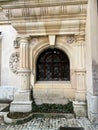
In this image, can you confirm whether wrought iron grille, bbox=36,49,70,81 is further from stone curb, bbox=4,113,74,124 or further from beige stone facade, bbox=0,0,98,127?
stone curb, bbox=4,113,74,124

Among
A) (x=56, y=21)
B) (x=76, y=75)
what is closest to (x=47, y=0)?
(x=56, y=21)

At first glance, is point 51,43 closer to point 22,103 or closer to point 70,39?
point 70,39

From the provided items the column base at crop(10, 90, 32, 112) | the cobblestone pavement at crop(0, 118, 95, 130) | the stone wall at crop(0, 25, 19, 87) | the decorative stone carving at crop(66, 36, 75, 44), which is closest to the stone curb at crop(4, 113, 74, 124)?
the cobblestone pavement at crop(0, 118, 95, 130)

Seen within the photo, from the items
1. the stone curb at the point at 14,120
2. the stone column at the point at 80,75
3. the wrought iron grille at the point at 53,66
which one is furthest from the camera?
the wrought iron grille at the point at 53,66

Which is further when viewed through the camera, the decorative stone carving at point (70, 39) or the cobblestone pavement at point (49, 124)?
the decorative stone carving at point (70, 39)

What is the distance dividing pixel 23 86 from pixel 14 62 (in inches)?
43.0

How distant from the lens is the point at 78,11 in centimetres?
504

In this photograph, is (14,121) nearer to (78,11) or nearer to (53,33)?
(53,33)

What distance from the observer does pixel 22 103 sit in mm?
5355

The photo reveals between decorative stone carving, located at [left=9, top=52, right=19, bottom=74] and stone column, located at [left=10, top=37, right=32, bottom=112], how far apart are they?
586 millimetres

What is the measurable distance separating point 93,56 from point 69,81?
1.78m

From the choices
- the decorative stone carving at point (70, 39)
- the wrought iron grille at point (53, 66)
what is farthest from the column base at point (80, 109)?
the decorative stone carving at point (70, 39)

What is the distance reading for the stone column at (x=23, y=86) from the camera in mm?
5328

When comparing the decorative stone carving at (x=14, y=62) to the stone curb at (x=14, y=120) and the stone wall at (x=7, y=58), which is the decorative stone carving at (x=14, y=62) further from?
the stone curb at (x=14, y=120)
